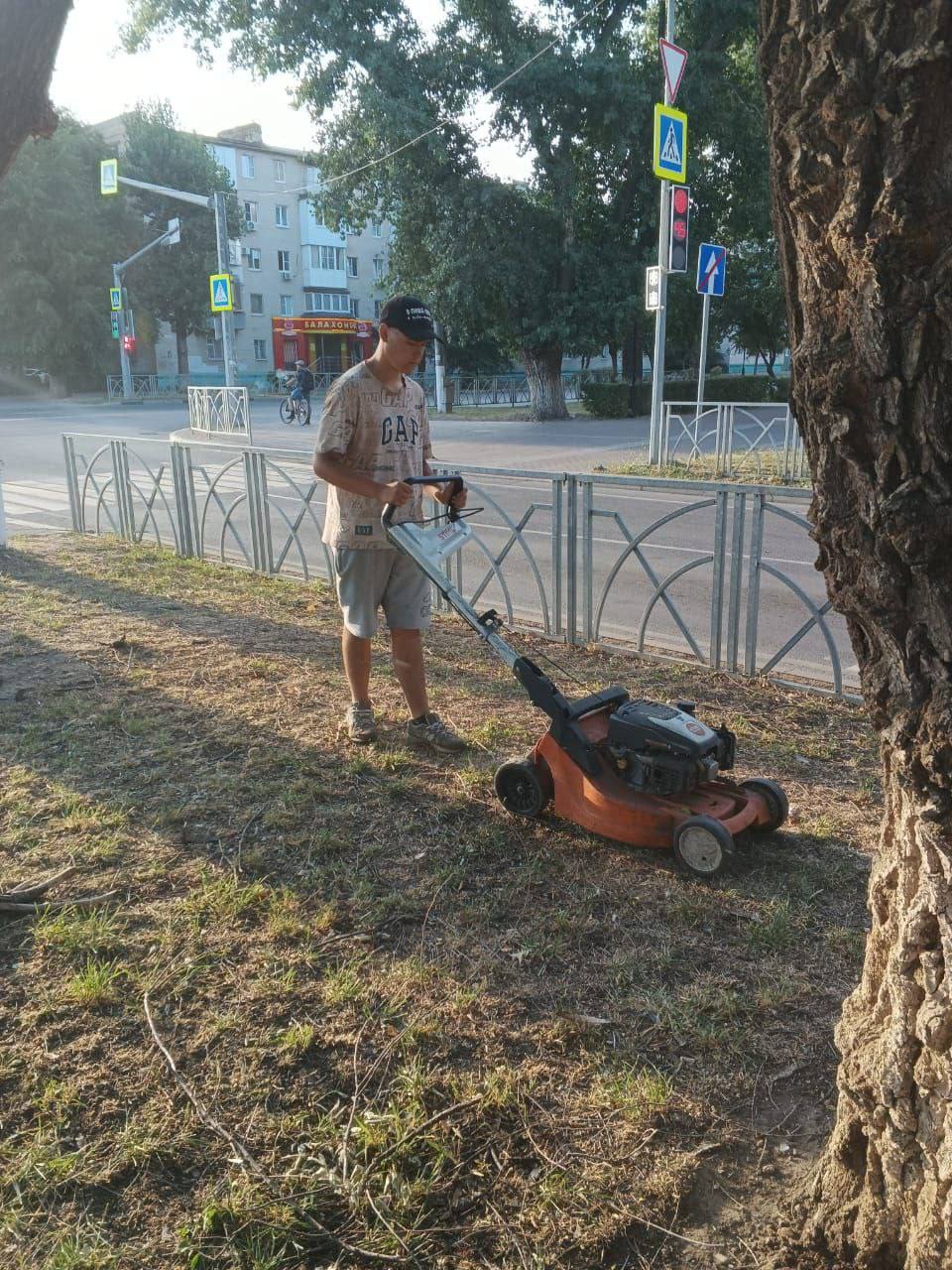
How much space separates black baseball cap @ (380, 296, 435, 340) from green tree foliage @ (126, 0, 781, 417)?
21324 mm

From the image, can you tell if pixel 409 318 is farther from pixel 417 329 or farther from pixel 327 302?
pixel 327 302

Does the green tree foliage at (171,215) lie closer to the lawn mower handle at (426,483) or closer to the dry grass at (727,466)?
the dry grass at (727,466)

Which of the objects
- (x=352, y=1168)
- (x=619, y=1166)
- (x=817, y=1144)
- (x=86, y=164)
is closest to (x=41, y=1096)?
(x=352, y=1168)

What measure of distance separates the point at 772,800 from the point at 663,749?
45 cm

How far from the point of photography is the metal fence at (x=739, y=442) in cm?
1460

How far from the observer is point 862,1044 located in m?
1.83

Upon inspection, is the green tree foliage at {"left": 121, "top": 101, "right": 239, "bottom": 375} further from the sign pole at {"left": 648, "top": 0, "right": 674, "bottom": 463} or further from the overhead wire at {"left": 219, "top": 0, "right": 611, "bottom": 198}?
the sign pole at {"left": 648, "top": 0, "right": 674, "bottom": 463}

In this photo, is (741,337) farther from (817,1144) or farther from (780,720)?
(817,1144)

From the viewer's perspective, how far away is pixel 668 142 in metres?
13.5

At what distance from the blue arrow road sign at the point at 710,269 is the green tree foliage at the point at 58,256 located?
1442 inches

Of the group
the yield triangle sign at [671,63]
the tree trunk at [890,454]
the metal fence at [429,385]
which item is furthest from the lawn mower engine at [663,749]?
the metal fence at [429,385]

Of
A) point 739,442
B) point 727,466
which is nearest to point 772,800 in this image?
point 727,466

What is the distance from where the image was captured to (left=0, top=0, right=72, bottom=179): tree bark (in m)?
Answer: 3.39

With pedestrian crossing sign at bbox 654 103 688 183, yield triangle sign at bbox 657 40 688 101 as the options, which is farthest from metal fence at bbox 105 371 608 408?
yield triangle sign at bbox 657 40 688 101
